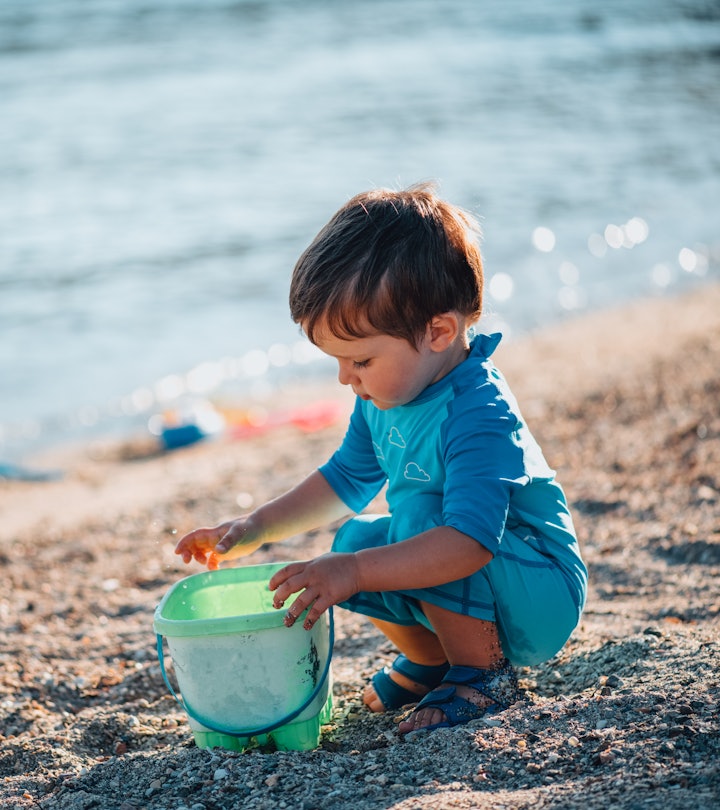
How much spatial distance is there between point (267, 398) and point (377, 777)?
210 inches

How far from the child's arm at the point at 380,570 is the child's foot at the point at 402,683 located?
464 mm

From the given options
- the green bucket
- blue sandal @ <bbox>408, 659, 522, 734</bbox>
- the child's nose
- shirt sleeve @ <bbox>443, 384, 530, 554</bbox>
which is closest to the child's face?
the child's nose

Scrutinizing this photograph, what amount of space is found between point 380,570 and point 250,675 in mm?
397

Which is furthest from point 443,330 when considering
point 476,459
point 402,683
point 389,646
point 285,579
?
point 389,646

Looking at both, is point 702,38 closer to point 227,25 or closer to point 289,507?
point 227,25

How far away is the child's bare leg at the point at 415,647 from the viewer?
2.60 metres

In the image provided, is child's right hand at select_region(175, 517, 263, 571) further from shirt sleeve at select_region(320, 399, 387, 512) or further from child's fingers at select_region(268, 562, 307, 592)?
child's fingers at select_region(268, 562, 307, 592)

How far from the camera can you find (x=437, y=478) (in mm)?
2441

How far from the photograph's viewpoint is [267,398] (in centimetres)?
738

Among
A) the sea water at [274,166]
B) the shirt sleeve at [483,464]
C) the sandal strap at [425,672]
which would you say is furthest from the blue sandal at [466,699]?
the sea water at [274,166]

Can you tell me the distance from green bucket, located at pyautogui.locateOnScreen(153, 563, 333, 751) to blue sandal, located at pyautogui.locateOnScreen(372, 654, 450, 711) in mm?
218

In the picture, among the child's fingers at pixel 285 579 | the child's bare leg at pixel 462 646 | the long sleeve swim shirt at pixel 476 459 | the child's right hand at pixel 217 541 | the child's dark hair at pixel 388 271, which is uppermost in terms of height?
the child's dark hair at pixel 388 271

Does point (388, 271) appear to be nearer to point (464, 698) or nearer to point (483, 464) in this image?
point (483, 464)

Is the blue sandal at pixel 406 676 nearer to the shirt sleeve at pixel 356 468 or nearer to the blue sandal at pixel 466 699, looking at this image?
the blue sandal at pixel 466 699
